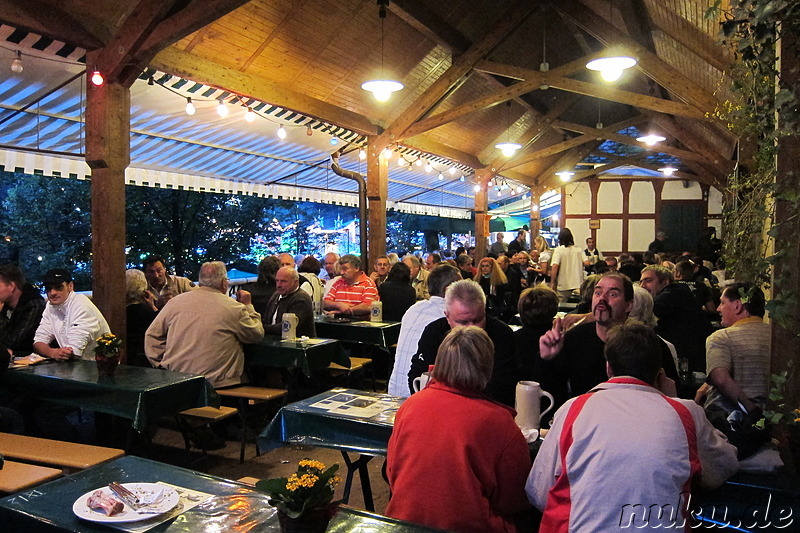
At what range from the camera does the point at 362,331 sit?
6.19m

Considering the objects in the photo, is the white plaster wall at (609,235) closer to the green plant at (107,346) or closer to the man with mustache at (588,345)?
the man with mustache at (588,345)

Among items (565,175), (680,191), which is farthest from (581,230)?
(680,191)

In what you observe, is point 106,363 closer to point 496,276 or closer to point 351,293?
point 351,293

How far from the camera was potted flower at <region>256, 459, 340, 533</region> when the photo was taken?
1721mm

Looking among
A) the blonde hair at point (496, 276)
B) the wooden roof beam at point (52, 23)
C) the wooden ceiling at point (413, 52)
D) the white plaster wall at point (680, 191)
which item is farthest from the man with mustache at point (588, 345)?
the white plaster wall at point (680, 191)

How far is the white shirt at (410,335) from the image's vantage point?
3697 mm

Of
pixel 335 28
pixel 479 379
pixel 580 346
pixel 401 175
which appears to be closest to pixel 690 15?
pixel 335 28

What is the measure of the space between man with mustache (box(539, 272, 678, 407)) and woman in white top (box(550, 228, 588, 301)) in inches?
248

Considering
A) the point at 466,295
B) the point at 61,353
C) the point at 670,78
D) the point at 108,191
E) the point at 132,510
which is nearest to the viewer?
the point at 132,510

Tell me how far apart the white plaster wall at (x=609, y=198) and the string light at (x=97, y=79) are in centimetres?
1618

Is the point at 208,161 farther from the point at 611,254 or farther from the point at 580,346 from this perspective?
the point at 611,254

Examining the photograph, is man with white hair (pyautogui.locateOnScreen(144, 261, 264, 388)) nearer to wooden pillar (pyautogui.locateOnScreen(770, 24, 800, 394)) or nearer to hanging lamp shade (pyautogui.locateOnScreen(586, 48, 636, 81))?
wooden pillar (pyautogui.locateOnScreen(770, 24, 800, 394))

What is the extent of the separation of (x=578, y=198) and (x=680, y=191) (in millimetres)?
2808

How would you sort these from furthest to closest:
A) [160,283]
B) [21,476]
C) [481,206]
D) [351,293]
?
[481,206] → [351,293] → [160,283] → [21,476]
